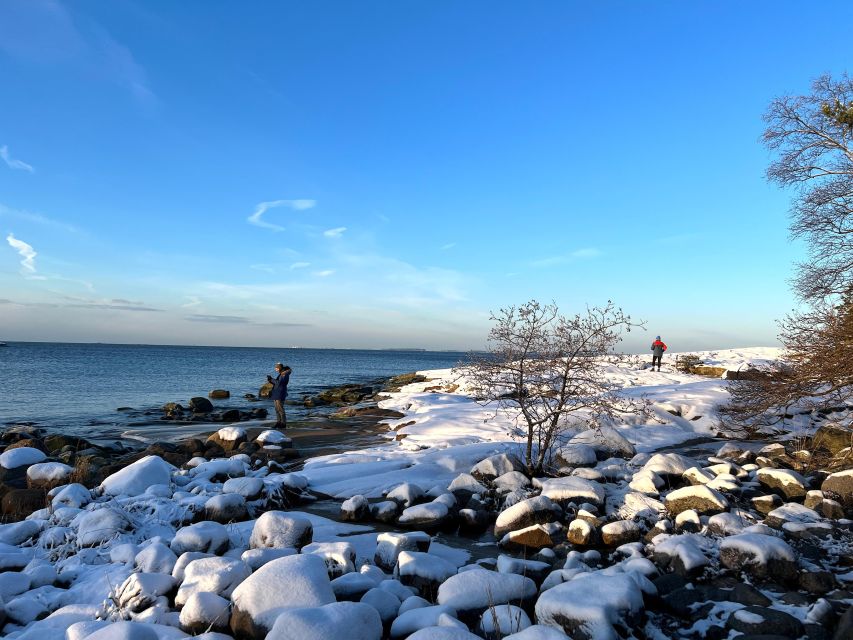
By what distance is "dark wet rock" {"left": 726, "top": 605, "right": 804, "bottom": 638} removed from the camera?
4.49 m

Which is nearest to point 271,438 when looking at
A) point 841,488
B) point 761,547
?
point 761,547

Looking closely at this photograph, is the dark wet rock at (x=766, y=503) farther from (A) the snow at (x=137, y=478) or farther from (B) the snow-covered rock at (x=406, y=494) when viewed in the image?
(A) the snow at (x=137, y=478)

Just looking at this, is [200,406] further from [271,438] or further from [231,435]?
[271,438]

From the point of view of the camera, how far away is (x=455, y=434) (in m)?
14.3

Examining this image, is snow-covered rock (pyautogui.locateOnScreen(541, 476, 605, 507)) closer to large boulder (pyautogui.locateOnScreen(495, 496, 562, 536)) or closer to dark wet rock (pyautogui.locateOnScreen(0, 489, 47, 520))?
large boulder (pyautogui.locateOnScreen(495, 496, 562, 536))

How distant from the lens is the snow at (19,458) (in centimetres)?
1066

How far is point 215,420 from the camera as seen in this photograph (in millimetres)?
22047

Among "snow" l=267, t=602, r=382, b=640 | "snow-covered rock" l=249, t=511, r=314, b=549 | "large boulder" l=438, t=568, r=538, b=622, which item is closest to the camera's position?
"snow" l=267, t=602, r=382, b=640

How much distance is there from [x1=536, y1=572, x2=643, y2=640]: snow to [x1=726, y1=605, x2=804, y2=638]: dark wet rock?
83 centimetres

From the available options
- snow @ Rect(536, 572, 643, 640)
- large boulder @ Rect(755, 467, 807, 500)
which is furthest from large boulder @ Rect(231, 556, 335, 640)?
large boulder @ Rect(755, 467, 807, 500)

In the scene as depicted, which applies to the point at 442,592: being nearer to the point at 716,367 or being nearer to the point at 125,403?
the point at 716,367

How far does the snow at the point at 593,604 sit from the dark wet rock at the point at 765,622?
0.83m

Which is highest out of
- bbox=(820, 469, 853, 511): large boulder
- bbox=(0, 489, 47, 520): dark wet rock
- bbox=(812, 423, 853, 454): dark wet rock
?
bbox=(812, 423, 853, 454): dark wet rock

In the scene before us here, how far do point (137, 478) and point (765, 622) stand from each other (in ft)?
29.5
